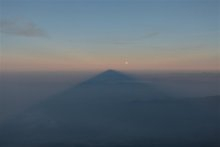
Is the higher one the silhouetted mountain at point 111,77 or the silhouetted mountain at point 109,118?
the silhouetted mountain at point 111,77

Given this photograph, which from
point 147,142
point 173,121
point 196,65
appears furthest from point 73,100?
point 196,65

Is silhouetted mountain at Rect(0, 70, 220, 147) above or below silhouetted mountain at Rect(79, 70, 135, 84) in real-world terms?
below

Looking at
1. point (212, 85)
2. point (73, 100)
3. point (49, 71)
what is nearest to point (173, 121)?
point (212, 85)

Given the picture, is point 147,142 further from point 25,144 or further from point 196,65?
point 25,144

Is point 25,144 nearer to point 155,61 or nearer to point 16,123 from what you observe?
point 16,123

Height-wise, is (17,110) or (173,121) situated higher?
(17,110)

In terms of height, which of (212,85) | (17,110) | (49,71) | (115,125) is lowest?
(115,125)

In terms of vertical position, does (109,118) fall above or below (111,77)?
below
